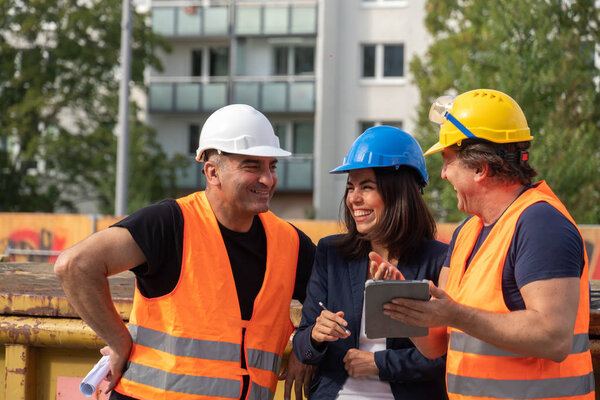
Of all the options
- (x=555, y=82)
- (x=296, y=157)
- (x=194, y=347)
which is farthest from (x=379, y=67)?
(x=194, y=347)

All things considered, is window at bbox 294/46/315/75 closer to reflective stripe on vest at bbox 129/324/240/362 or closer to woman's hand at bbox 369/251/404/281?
reflective stripe on vest at bbox 129/324/240/362

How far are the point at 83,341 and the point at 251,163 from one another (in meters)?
1.10

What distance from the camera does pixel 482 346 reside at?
276cm

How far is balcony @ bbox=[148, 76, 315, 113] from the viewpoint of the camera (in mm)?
31047

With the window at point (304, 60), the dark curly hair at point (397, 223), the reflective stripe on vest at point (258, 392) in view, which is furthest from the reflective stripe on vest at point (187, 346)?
the window at point (304, 60)

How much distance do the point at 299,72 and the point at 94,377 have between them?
28.9 m

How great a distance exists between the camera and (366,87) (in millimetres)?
30703

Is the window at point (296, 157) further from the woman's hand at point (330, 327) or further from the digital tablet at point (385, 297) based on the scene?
the digital tablet at point (385, 297)

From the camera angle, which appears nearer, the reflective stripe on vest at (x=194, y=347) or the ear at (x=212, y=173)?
the reflective stripe on vest at (x=194, y=347)

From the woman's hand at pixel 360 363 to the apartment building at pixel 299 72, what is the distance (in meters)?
27.0

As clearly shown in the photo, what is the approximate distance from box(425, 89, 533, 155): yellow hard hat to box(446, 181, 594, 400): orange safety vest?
212 mm

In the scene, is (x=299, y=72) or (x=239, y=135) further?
(x=299, y=72)

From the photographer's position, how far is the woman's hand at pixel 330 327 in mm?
2998

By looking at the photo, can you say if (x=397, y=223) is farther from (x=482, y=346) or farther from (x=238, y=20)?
(x=238, y=20)
